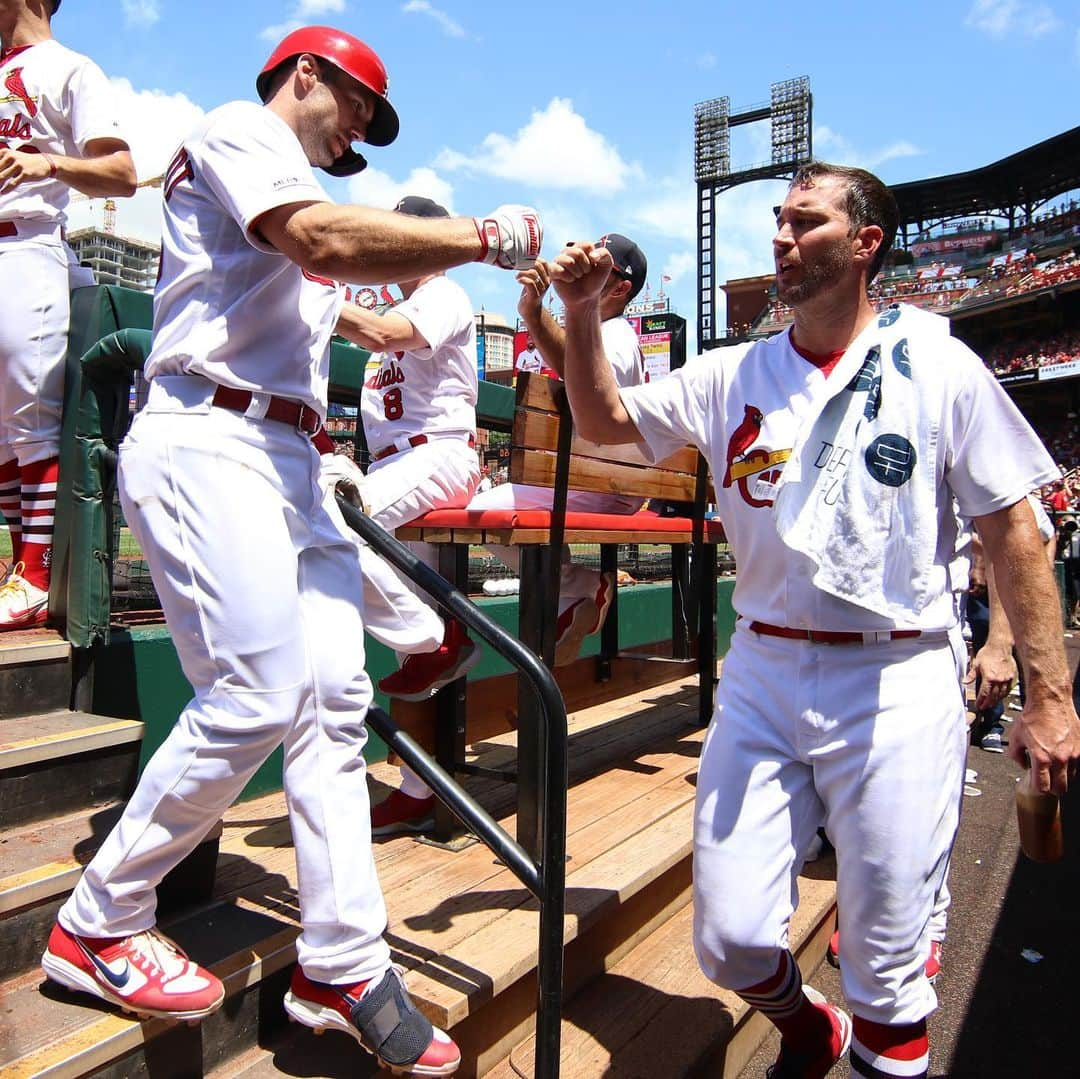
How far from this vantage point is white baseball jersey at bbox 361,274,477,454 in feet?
10.8

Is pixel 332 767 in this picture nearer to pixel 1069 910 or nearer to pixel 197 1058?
pixel 197 1058

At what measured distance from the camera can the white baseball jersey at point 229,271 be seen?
1.84m

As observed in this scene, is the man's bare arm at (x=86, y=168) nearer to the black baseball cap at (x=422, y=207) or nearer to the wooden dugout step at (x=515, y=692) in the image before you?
the black baseball cap at (x=422, y=207)

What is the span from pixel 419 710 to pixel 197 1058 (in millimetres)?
1472

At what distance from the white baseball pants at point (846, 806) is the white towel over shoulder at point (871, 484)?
0.54 ft

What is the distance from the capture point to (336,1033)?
2100 mm

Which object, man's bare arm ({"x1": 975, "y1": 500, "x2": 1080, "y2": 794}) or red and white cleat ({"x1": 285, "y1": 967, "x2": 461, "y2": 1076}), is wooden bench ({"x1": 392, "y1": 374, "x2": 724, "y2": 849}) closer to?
red and white cleat ({"x1": 285, "y1": 967, "x2": 461, "y2": 1076})

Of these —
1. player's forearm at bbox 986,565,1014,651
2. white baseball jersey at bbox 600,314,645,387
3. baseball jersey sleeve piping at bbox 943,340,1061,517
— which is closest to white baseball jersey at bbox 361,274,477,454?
white baseball jersey at bbox 600,314,645,387

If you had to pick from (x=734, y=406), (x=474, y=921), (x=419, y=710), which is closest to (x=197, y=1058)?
(x=474, y=921)

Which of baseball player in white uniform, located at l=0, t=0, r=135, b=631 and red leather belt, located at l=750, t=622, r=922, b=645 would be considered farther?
baseball player in white uniform, located at l=0, t=0, r=135, b=631

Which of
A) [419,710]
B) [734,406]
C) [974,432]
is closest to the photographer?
[974,432]

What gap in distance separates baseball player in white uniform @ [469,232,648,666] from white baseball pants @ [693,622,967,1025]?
4.28ft

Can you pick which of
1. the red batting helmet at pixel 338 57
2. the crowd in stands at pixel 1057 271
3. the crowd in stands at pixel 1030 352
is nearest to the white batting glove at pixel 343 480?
the red batting helmet at pixel 338 57

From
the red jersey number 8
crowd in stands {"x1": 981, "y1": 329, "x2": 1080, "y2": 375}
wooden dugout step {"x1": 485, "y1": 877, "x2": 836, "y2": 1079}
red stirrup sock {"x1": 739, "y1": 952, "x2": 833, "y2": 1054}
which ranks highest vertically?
crowd in stands {"x1": 981, "y1": 329, "x2": 1080, "y2": 375}
